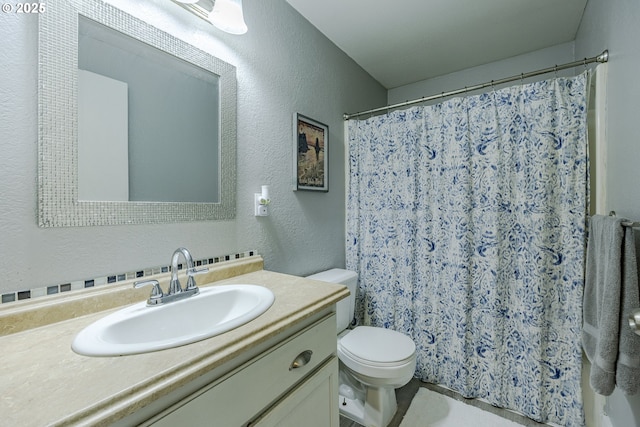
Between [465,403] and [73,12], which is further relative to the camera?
[465,403]

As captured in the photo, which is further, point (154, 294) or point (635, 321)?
point (154, 294)

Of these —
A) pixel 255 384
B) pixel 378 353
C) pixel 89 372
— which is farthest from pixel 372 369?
pixel 89 372

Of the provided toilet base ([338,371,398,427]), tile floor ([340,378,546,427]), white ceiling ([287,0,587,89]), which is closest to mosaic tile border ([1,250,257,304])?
toilet base ([338,371,398,427])

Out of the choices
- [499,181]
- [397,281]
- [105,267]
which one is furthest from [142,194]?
[499,181]

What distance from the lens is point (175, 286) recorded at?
94cm

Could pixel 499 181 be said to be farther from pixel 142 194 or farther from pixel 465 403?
pixel 142 194

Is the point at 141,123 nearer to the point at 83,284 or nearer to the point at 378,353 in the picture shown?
the point at 83,284

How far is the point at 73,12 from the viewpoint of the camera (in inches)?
32.7

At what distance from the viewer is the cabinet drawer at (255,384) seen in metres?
0.57

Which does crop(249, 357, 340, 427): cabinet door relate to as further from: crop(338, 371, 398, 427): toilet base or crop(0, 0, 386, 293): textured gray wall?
crop(0, 0, 386, 293): textured gray wall

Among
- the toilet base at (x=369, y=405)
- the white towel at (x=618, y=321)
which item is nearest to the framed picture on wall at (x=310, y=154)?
the toilet base at (x=369, y=405)

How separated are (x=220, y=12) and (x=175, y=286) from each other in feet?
3.60

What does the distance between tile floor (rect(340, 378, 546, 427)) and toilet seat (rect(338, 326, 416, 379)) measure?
0.35 metres

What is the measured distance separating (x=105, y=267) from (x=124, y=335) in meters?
0.28
